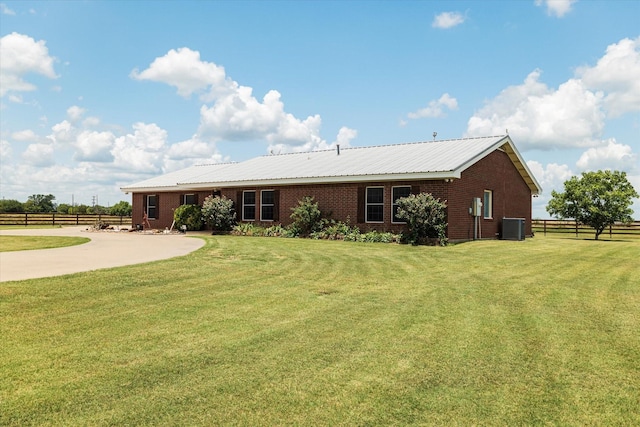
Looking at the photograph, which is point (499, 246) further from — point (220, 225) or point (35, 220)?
point (35, 220)

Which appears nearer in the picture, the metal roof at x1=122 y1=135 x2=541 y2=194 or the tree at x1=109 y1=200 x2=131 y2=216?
the metal roof at x1=122 y1=135 x2=541 y2=194

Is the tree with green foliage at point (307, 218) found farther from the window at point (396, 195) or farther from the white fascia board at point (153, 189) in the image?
the white fascia board at point (153, 189)

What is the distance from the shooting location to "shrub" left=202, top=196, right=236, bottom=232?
25172 mm

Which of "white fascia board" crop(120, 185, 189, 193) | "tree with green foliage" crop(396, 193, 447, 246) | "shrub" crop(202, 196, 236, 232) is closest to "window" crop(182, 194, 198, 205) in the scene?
"white fascia board" crop(120, 185, 189, 193)

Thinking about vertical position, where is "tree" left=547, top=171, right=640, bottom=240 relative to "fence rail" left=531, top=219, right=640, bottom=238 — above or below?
above

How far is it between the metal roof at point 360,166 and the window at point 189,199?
768 millimetres

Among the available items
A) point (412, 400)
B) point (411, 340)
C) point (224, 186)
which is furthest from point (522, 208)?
point (412, 400)

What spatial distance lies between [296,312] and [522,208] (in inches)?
920

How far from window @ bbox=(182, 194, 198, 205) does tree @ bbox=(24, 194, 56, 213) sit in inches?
1881

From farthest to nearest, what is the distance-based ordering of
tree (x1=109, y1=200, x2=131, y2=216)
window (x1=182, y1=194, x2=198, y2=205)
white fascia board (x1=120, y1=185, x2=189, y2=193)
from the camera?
tree (x1=109, y1=200, x2=131, y2=216)
white fascia board (x1=120, y1=185, x2=189, y2=193)
window (x1=182, y1=194, x2=198, y2=205)

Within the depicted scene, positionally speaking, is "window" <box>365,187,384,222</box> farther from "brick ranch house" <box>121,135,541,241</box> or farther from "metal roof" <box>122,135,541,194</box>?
"metal roof" <box>122,135,541,194</box>

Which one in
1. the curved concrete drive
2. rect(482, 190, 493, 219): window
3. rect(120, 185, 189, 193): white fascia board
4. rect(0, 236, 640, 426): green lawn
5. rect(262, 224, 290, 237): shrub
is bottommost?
rect(0, 236, 640, 426): green lawn

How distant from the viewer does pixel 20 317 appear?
6.66 metres

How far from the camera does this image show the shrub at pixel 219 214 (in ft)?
82.6
